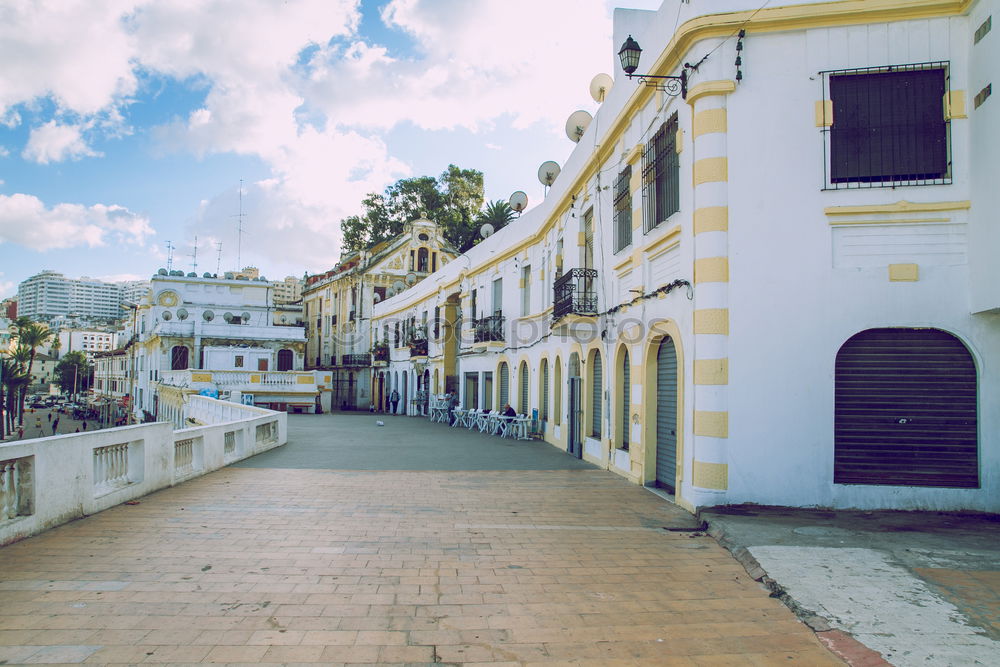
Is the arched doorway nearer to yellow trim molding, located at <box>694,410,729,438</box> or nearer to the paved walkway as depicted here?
the paved walkway

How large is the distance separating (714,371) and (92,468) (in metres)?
7.80

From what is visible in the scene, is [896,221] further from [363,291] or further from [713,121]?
[363,291]

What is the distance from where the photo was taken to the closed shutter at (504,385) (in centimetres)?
2323

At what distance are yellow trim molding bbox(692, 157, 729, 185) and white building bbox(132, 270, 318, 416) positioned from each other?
30565 millimetres

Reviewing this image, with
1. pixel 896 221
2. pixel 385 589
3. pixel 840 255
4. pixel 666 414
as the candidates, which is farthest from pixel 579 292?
pixel 385 589

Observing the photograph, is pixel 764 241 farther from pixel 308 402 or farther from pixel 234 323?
pixel 234 323

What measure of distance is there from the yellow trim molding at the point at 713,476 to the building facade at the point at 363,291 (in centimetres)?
3494

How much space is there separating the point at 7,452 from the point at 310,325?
5270 cm

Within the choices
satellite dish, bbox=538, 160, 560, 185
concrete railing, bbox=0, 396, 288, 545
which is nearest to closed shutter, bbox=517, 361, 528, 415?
satellite dish, bbox=538, 160, 560, 185

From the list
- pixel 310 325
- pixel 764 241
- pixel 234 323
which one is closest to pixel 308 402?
pixel 234 323

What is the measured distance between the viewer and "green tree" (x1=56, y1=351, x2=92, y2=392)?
4215 inches

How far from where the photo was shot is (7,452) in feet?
→ 21.2

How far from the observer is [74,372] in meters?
108

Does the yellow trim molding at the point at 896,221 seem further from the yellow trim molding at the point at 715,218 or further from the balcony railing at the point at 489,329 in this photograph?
the balcony railing at the point at 489,329
